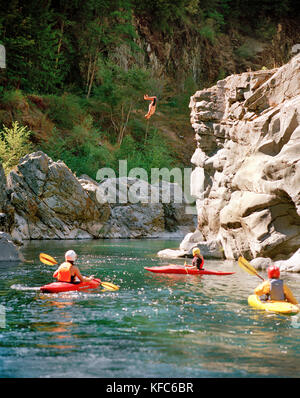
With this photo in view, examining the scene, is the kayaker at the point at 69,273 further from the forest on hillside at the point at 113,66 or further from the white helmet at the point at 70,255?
the forest on hillside at the point at 113,66

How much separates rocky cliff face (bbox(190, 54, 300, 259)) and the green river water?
3440 mm

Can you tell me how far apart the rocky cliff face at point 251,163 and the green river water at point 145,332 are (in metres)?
3.44

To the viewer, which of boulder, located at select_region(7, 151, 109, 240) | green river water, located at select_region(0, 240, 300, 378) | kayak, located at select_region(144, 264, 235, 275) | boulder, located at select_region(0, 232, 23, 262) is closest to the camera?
A: green river water, located at select_region(0, 240, 300, 378)

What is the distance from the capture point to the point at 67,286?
514 inches

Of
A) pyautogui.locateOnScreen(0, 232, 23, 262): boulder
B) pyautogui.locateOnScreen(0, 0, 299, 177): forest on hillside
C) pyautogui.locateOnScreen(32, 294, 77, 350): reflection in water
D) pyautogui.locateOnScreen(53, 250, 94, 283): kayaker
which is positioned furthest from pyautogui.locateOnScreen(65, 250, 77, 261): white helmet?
pyautogui.locateOnScreen(0, 0, 299, 177): forest on hillside

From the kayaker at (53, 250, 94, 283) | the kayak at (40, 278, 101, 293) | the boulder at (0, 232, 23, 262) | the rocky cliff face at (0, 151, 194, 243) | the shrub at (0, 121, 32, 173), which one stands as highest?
the shrub at (0, 121, 32, 173)

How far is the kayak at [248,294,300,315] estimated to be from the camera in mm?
10555

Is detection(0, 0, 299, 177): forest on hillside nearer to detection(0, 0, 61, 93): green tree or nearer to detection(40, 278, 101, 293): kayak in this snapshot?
detection(0, 0, 61, 93): green tree

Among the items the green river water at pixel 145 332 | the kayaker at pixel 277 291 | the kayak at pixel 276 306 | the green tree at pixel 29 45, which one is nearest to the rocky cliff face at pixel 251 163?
the green river water at pixel 145 332

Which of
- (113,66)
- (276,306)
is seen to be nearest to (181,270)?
(276,306)

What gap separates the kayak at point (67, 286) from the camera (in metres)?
12.8
